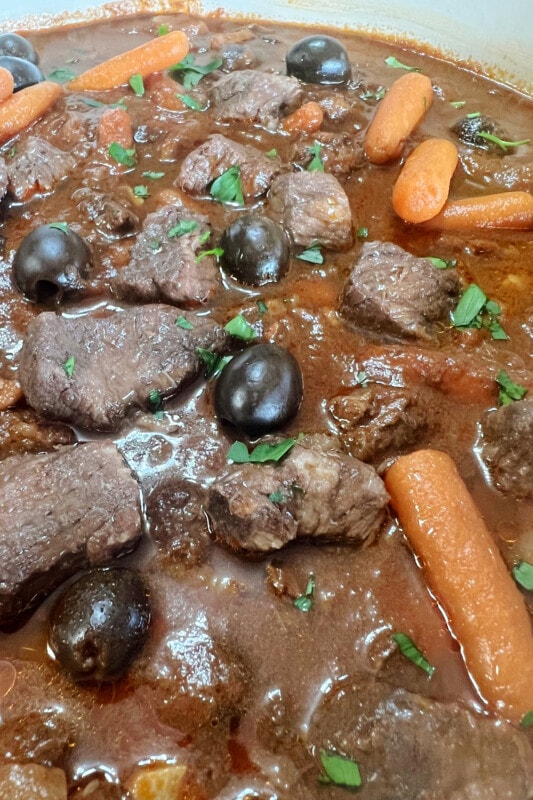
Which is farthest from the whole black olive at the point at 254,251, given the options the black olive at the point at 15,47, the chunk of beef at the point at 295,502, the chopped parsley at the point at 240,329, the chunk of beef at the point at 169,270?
the black olive at the point at 15,47

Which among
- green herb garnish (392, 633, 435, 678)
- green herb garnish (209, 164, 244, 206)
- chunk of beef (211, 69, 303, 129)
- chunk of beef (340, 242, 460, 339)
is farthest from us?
chunk of beef (211, 69, 303, 129)

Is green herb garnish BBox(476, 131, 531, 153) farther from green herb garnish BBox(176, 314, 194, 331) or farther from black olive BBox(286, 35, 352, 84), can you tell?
green herb garnish BBox(176, 314, 194, 331)

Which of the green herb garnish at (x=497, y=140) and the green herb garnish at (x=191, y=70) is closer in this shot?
the green herb garnish at (x=497, y=140)

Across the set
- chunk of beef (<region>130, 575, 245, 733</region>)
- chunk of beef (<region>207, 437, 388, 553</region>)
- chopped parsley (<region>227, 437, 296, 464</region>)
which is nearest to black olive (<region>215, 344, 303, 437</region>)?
chopped parsley (<region>227, 437, 296, 464</region>)

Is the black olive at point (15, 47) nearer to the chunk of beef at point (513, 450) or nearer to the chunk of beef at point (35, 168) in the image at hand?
the chunk of beef at point (35, 168)

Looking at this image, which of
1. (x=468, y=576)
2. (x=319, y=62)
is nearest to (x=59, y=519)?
(x=468, y=576)
